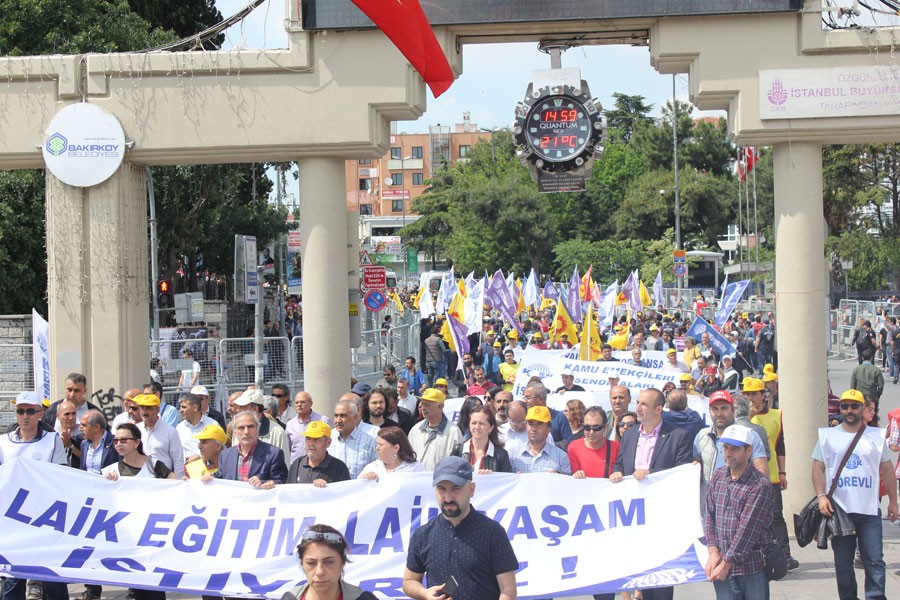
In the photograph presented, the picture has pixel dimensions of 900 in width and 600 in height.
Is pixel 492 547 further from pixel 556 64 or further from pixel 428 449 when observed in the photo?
pixel 556 64

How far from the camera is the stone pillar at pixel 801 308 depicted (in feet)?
41.0

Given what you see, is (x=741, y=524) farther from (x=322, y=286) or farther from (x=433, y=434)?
(x=322, y=286)

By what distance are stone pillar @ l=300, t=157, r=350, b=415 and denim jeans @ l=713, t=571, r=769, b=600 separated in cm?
640

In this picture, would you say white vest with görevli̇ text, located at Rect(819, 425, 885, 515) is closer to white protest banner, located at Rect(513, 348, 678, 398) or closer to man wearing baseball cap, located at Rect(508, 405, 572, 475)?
man wearing baseball cap, located at Rect(508, 405, 572, 475)

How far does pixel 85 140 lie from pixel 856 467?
8.75m

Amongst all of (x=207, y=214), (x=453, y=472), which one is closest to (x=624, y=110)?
(x=207, y=214)

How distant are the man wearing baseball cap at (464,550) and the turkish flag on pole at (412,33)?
7.04m

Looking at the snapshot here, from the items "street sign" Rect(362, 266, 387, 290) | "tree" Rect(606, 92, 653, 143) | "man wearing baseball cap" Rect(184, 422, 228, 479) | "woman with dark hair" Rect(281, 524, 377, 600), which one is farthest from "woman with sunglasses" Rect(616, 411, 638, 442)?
"tree" Rect(606, 92, 653, 143)

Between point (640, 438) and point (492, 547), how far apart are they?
142 inches

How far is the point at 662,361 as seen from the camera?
1989 cm

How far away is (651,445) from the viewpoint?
900 cm

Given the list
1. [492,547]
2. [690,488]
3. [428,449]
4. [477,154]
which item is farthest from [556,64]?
[477,154]

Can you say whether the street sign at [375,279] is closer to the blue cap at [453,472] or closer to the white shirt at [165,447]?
the white shirt at [165,447]

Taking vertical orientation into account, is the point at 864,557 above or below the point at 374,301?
below
